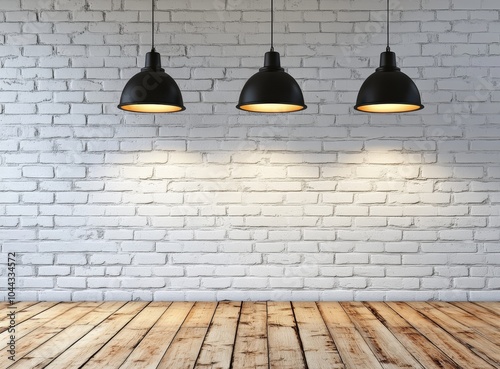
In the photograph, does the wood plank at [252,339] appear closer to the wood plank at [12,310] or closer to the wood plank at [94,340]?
the wood plank at [94,340]

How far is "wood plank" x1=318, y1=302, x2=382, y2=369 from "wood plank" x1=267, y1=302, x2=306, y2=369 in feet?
0.63

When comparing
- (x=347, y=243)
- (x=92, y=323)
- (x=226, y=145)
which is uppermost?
(x=226, y=145)

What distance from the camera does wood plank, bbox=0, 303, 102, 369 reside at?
249 centimetres

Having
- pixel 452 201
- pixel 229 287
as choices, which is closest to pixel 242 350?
pixel 229 287

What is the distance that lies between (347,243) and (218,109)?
1.26m

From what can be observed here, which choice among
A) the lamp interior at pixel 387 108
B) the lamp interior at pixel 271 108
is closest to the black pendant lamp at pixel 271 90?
the lamp interior at pixel 271 108

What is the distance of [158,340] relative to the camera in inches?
104

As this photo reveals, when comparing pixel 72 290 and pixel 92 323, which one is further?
pixel 72 290

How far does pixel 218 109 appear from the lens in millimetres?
3715

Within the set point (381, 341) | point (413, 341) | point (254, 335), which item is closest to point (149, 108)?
point (254, 335)

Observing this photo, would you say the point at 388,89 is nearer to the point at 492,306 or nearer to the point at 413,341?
the point at 413,341

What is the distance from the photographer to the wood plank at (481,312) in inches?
120

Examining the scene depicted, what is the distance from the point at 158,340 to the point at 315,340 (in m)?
0.76

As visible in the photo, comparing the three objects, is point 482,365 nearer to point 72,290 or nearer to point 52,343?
point 52,343
